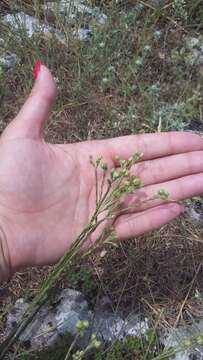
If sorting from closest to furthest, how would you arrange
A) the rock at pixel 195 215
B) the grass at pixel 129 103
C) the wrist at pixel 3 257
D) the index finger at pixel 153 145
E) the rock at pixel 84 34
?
the wrist at pixel 3 257 < the index finger at pixel 153 145 < the grass at pixel 129 103 < the rock at pixel 195 215 < the rock at pixel 84 34

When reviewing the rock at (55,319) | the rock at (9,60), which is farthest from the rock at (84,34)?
the rock at (55,319)

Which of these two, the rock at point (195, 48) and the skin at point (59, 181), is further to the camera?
the rock at point (195, 48)

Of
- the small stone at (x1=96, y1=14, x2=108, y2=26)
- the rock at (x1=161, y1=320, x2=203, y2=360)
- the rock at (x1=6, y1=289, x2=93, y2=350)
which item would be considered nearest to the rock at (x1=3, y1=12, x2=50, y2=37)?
the small stone at (x1=96, y1=14, x2=108, y2=26)

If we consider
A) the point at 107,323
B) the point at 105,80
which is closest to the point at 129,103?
the point at 105,80

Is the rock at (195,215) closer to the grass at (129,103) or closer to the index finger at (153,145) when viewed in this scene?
the grass at (129,103)

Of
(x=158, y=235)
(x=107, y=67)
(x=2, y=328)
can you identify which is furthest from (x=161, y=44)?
(x=2, y=328)
